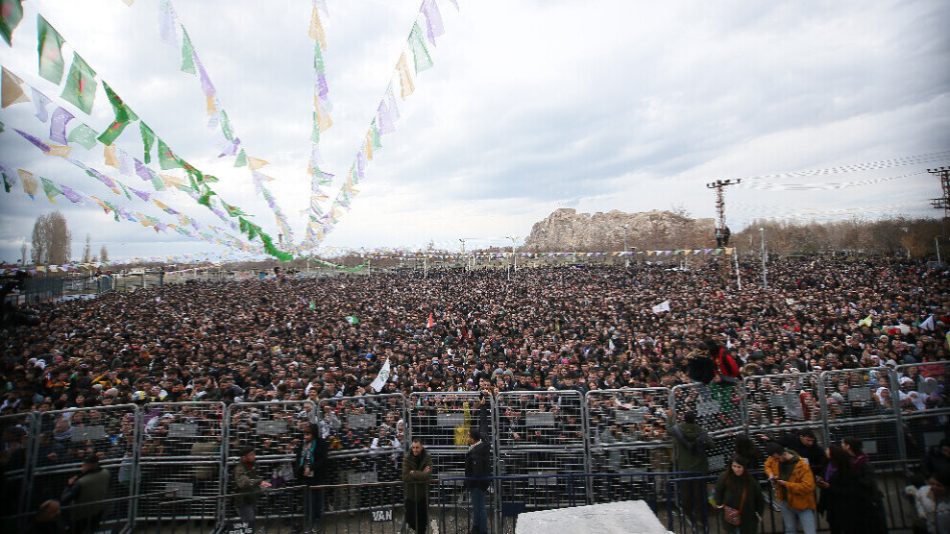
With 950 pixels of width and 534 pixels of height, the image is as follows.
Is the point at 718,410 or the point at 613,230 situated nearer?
the point at 718,410

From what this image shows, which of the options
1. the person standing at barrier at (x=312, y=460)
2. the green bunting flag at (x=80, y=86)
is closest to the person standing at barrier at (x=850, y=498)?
the person standing at barrier at (x=312, y=460)

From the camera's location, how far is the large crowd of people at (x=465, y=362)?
5.86 m

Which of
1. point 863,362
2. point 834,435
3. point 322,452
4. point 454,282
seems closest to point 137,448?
point 322,452

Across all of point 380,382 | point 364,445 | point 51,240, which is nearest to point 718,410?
point 364,445

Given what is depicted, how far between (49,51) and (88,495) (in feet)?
15.7

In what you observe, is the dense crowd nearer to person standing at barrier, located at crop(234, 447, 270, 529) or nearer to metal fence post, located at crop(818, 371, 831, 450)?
metal fence post, located at crop(818, 371, 831, 450)

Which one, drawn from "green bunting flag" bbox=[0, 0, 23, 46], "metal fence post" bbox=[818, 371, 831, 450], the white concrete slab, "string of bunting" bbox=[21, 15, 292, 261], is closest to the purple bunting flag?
"string of bunting" bbox=[21, 15, 292, 261]

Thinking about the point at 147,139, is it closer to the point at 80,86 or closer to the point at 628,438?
the point at 80,86

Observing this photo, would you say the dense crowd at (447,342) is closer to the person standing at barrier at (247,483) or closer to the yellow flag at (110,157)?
the person standing at barrier at (247,483)

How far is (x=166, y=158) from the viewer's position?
25.0 feet

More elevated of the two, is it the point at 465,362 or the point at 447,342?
the point at 447,342

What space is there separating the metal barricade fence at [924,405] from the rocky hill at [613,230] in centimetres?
6648

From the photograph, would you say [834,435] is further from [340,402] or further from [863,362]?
[340,402]

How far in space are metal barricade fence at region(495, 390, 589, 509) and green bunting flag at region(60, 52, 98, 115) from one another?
20.6 feet
